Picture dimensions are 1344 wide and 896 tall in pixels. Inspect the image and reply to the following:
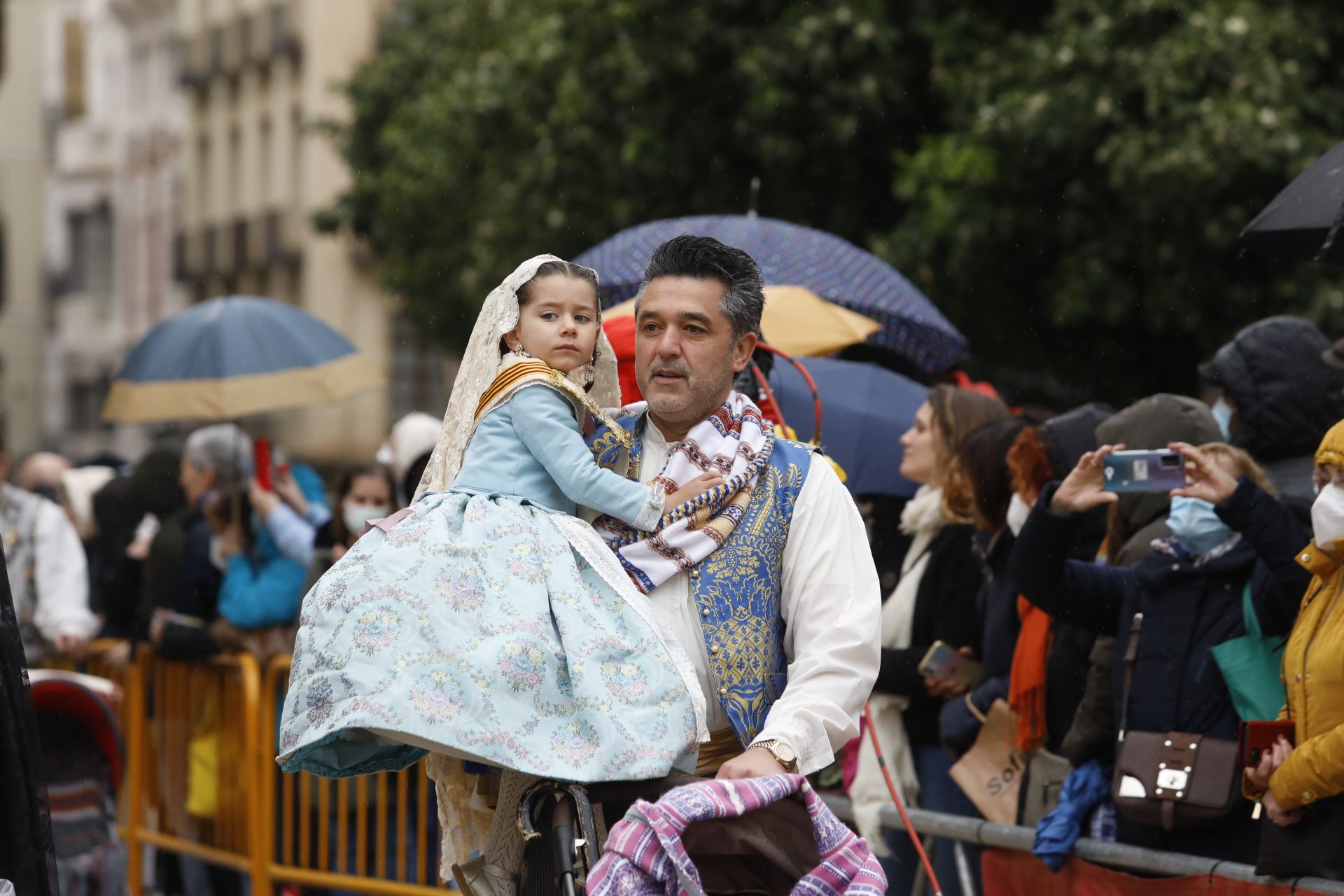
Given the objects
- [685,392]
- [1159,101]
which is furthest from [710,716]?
[1159,101]

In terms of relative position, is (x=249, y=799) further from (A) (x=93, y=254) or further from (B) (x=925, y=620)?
(A) (x=93, y=254)

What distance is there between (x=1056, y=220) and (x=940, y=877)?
892 centimetres

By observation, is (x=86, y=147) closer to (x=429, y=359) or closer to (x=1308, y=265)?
(x=429, y=359)

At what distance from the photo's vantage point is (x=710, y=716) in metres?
4.60

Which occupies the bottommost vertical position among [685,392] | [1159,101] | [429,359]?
[429,359]

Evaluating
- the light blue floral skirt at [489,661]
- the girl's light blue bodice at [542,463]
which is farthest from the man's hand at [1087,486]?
the light blue floral skirt at [489,661]

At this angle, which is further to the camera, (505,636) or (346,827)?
(346,827)

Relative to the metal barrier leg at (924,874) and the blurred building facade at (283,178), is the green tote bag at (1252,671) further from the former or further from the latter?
the blurred building facade at (283,178)

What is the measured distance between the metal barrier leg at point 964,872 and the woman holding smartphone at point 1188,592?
72cm

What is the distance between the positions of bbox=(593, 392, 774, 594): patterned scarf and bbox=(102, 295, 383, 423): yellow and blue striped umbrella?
537 cm

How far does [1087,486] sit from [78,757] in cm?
434

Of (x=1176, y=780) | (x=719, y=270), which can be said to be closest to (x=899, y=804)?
(x=1176, y=780)

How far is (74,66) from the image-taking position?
55.7 meters

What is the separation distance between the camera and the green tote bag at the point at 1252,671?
18.8 feet
